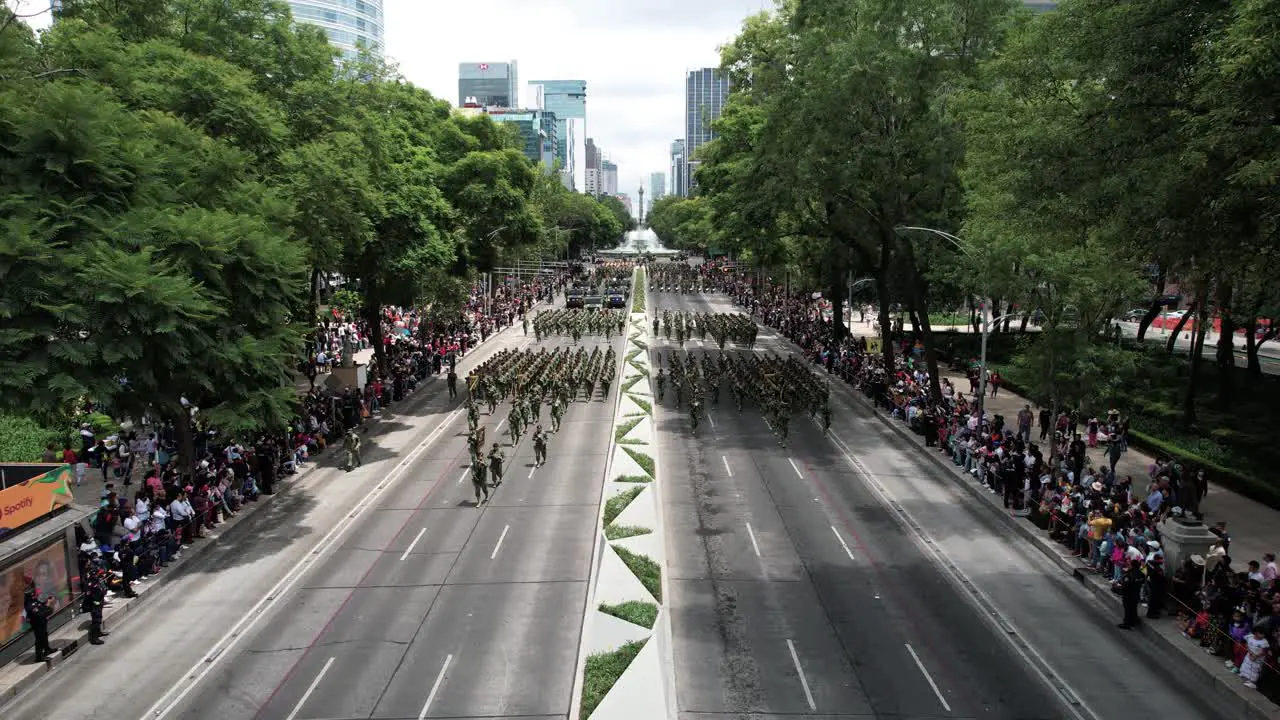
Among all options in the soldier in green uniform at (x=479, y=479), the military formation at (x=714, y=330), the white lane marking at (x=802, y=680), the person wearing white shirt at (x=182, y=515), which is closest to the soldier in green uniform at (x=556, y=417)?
the soldier in green uniform at (x=479, y=479)

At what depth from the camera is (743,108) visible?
58375 millimetres

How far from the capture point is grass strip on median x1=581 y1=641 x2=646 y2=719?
13332 millimetres

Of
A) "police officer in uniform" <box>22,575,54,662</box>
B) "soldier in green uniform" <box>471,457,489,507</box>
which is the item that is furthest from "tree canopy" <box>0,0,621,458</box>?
"soldier in green uniform" <box>471,457,489,507</box>

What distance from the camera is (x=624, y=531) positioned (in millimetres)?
20500

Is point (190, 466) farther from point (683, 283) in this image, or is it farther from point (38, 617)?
point (683, 283)

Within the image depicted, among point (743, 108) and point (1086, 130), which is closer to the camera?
point (1086, 130)

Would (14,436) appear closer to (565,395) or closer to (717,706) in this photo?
(565,395)

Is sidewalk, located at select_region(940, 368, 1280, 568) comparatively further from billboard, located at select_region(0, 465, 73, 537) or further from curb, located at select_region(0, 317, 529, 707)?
billboard, located at select_region(0, 465, 73, 537)

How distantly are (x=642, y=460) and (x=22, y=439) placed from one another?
1801cm

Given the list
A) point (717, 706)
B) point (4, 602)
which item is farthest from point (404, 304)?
point (717, 706)

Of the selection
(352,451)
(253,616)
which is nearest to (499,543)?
(253,616)

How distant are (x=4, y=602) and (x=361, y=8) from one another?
14887 cm

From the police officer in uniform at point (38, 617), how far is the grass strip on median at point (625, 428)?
17279mm

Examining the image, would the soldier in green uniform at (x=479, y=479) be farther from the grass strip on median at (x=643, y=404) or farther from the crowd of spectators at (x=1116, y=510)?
the crowd of spectators at (x=1116, y=510)
